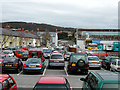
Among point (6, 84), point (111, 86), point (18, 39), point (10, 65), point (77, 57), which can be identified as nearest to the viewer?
point (111, 86)

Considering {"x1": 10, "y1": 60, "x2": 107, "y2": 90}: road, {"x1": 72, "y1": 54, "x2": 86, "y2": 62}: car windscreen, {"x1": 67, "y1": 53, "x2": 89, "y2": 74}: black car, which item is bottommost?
{"x1": 10, "y1": 60, "x2": 107, "y2": 90}: road

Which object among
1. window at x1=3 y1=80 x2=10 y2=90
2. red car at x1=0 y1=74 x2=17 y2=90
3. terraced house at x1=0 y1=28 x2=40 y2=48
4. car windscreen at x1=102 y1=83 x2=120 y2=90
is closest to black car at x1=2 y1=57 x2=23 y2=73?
red car at x1=0 y1=74 x2=17 y2=90

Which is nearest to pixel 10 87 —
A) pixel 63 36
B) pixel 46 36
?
pixel 46 36

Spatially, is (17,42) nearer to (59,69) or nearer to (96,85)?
(59,69)

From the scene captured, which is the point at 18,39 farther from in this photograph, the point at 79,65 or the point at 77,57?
the point at 79,65

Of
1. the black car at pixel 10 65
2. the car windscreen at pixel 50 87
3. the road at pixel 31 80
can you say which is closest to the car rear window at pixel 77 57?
the road at pixel 31 80

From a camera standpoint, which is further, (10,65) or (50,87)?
(10,65)

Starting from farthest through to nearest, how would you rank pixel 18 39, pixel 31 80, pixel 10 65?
pixel 18 39
pixel 10 65
pixel 31 80

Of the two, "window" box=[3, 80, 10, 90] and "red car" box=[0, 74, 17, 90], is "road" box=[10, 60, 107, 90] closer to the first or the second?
→ "red car" box=[0, 74, 17, 90]

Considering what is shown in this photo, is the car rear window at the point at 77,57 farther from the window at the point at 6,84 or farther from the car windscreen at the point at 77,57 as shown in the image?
the window at the point at 6,84

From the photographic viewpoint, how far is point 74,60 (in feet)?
54.3

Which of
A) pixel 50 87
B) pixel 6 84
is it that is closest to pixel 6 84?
pixel 6 84

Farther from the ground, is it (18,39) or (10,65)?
(18,39)

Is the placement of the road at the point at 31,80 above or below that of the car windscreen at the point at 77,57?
below
